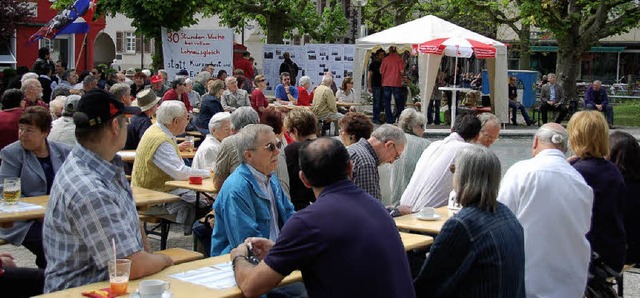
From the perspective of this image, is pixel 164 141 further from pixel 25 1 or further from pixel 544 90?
pixel 25 1

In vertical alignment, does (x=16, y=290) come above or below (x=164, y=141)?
below

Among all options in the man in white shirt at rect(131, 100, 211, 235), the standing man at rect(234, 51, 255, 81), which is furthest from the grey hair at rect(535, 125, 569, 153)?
the standing man at rect(234, 51, 255, 81)

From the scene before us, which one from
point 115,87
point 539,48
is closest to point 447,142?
point 115,87

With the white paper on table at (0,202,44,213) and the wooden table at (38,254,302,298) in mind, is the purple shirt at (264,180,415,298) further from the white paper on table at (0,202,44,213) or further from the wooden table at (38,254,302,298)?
the white paper on table at (0,202,44,213)

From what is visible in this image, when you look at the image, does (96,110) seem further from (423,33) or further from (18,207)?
(423,33)

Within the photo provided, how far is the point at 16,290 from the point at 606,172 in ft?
A: 12.5

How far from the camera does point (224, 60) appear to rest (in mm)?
22953

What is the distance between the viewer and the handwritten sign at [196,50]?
22922 mm

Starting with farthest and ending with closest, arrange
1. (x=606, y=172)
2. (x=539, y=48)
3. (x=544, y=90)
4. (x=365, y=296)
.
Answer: (x=539, y=48) < (x=544, y=90) < (x=606, y=172) < (x=365, y=296)

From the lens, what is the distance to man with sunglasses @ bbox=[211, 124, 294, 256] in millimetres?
4863

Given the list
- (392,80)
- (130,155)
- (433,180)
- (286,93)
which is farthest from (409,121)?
(392,80)

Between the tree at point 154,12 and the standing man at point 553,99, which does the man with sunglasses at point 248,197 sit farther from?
the standing man at point 553,99

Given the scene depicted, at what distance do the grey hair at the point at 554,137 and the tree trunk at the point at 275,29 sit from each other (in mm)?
23868

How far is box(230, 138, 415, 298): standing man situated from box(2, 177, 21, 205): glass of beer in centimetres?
294
